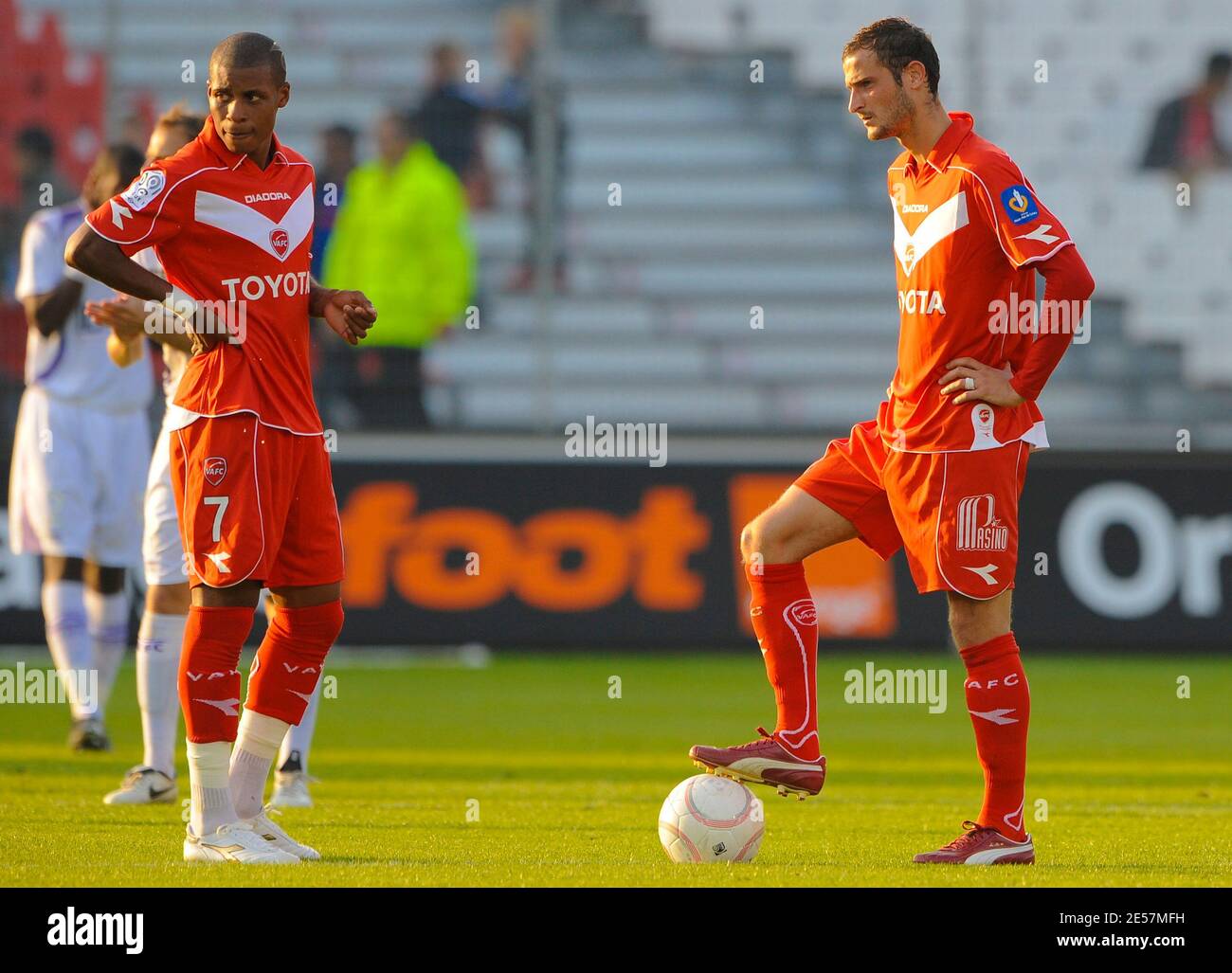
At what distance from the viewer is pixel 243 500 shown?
539 cm

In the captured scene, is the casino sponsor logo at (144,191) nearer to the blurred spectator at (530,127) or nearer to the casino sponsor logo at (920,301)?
the casino sponsor logo at (920,301)

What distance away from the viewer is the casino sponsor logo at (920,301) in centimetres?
573

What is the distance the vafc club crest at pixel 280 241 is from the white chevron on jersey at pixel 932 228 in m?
1.81

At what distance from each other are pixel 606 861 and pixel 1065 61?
10451 millimetres

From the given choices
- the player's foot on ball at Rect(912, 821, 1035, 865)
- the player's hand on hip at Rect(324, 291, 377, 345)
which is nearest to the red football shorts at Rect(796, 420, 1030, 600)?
the player's foot on ball at Rect(912, 821, 1035, 865)

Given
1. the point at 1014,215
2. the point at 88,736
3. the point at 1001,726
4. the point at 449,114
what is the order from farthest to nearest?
1. the point at 449,114
2. the point at 88,736
3. the point at 1001,726
4. the point at 1014,215

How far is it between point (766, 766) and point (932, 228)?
1645 mm

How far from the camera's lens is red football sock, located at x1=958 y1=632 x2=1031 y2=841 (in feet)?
18.5

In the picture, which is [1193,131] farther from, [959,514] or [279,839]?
[279,839]

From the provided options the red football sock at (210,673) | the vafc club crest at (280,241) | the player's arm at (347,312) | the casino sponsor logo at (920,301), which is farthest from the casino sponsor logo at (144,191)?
the casino sponsor logo at (920,301)

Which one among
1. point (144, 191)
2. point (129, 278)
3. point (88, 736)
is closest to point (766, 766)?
point (129, 278)

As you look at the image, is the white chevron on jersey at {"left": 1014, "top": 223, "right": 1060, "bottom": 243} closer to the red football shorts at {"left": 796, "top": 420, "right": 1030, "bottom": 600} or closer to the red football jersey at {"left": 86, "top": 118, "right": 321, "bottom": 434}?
the red football shorts at {"left": 796, "top": 420, "right": 1030, "bottom": 600}

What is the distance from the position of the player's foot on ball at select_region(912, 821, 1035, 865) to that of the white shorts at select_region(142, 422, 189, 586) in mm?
2873
